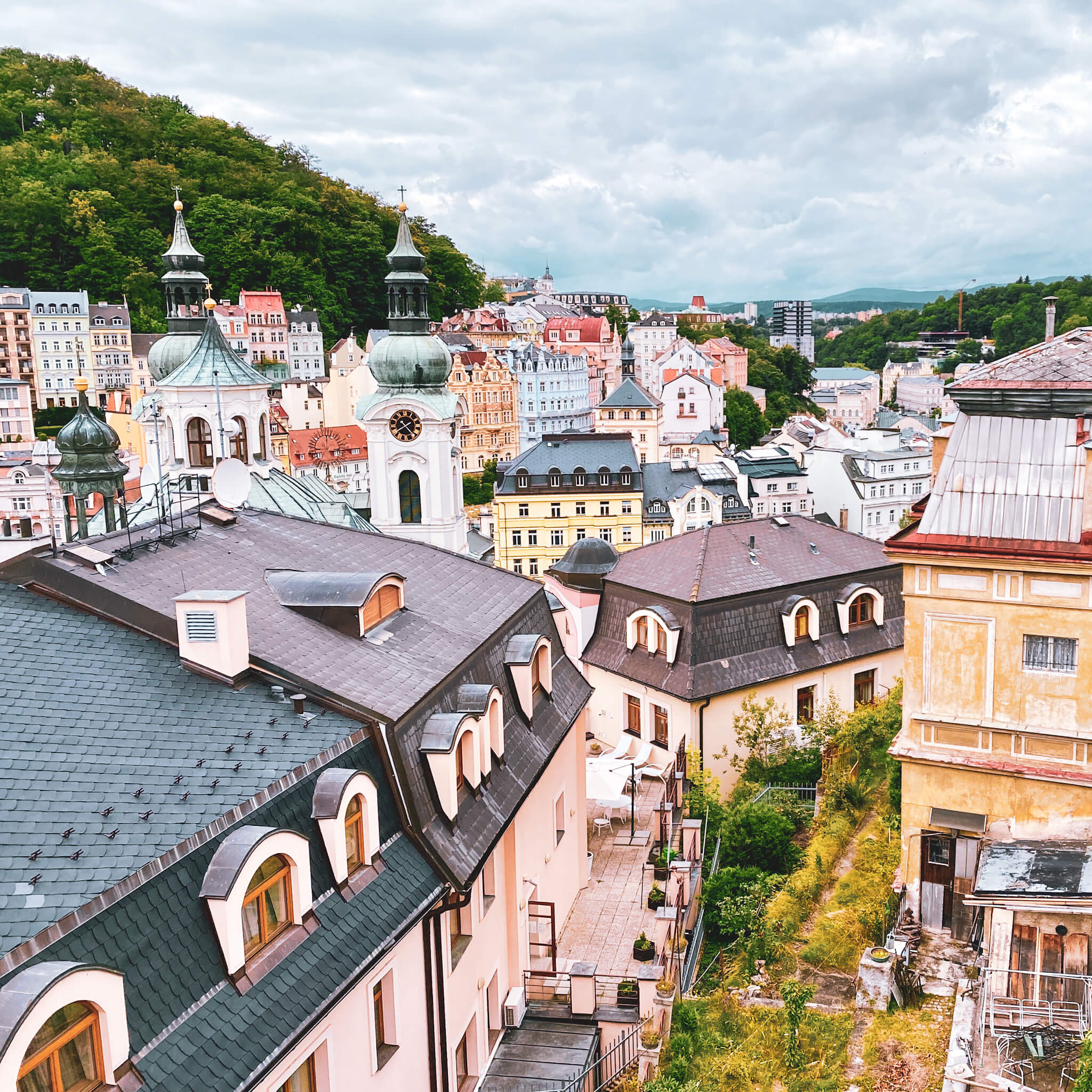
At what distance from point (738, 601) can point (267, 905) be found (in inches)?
883

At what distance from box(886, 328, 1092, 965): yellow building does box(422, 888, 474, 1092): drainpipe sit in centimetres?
847

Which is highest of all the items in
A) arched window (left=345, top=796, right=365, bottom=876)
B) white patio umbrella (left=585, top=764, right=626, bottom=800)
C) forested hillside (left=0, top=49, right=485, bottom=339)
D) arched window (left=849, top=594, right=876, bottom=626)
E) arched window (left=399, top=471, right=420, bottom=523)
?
forested hillside (left=0, top=49, right=485, bottom=339)

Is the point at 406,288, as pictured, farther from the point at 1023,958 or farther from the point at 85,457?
the point at 1023,958

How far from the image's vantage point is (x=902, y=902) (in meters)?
19.6

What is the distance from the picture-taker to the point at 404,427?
39969 millimetres

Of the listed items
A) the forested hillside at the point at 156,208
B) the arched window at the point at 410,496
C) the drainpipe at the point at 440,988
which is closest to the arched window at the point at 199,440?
the arched window at the point at 410,496

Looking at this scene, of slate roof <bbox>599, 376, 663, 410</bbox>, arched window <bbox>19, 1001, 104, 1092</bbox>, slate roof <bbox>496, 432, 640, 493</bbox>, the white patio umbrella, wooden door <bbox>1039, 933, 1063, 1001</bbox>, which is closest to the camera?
arched window <bbox>19, 1001, 104, 1092</bbox>

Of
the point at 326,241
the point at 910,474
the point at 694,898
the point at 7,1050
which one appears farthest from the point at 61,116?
the point at 7,1050

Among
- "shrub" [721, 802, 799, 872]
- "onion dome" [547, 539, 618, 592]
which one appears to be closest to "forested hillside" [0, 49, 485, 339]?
"onion dome" [547, 539, 618, 592]

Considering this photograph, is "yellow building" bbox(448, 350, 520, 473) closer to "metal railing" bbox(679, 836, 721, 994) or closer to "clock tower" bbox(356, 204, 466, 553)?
"clock tower" bbox(356, 204, 466, 553)

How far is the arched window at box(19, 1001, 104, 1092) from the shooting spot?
8406 mm

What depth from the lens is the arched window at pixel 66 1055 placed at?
841cm

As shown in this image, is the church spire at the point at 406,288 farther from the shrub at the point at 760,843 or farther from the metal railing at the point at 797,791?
the shrub at the point at 760,843

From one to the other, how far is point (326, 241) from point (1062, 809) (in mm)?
135432
